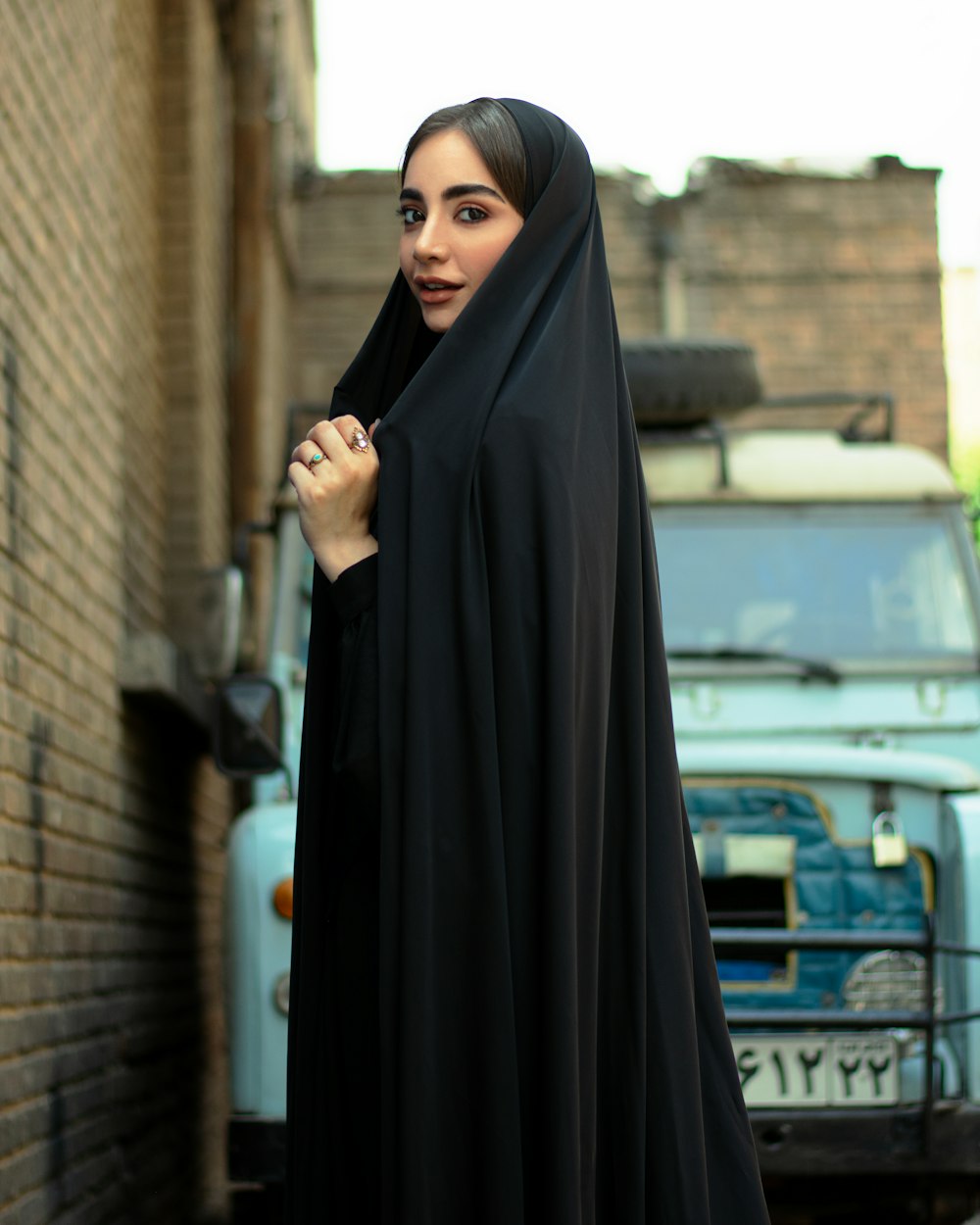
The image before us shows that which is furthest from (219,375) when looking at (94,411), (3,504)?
(3,504)

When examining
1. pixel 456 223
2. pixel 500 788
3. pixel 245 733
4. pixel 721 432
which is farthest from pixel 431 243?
pixel 721 432

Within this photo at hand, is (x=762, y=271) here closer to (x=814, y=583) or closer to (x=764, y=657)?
(x=814, y=583)

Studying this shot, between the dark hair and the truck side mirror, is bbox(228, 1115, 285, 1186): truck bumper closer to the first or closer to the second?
the truck side mirror

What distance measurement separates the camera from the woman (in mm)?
1960

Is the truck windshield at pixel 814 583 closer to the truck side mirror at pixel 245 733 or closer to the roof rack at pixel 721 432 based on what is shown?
the roof rack at pixel 721 432

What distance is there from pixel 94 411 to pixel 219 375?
3.73m

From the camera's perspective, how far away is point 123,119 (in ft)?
20.5

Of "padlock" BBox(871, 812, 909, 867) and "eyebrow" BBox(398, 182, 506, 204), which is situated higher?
"eyebrow" BBox(398, 182, 506, 204)

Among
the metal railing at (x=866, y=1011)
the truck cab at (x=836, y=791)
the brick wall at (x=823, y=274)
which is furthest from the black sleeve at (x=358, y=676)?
the brick wall at (x=823, y=274)

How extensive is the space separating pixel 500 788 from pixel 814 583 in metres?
3.46

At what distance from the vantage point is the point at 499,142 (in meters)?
2.24

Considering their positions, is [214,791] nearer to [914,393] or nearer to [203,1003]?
[203,1003]

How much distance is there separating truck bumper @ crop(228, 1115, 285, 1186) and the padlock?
1.65 meters

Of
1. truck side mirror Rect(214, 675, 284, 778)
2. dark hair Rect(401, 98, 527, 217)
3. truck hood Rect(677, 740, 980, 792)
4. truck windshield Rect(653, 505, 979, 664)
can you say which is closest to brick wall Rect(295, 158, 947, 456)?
truck windshield Rect(653, 505, 979, 664)
